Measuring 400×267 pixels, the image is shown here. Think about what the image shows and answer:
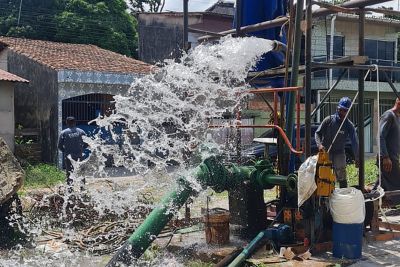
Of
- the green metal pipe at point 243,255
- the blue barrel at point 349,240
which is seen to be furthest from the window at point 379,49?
the green metal pipe at point 243,255

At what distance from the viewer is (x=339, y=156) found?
26.3ft

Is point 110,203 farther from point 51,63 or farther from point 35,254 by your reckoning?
point 51,63

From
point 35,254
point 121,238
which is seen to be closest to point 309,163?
point 121,238

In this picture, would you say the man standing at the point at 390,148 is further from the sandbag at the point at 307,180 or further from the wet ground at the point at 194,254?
the sandbag at the point at 307,180

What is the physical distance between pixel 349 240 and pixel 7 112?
13.9 meters

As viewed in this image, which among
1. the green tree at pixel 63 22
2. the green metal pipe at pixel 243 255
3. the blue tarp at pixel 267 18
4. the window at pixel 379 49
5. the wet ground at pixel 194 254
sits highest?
the green tree at pixel 63 22

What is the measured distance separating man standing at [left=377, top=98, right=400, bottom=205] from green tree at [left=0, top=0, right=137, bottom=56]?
2321 centimetres

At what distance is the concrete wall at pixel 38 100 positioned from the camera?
60.1 feet

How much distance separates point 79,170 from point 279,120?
4924 millimetres

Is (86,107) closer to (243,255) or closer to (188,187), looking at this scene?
(188,187)

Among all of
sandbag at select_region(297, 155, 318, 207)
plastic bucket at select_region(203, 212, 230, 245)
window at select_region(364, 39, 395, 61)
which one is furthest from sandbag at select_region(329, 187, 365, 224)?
window at select_region(364, 39, 395, 61)

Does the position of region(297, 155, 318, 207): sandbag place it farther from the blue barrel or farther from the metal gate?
the metal gate

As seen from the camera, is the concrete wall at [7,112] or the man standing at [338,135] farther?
the concrete wall at [7,112]

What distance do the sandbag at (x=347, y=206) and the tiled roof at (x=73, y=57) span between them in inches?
553
